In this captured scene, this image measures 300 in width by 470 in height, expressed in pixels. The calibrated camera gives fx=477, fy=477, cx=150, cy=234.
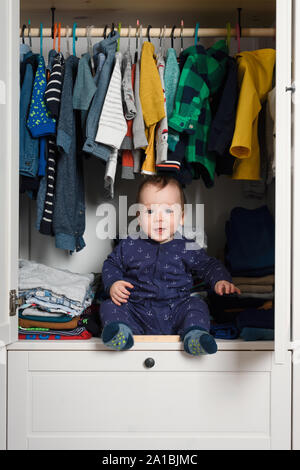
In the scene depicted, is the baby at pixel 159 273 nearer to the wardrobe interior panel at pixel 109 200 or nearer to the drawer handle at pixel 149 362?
the drawer handle at pixel 149 362

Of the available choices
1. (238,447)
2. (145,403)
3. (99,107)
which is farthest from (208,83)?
(238,447)

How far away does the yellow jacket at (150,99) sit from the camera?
1727 millimetres

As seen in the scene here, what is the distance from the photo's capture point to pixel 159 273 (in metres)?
1.79

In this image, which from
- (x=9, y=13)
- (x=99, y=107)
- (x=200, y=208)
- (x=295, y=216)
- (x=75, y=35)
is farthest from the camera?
(x=200, y=208)

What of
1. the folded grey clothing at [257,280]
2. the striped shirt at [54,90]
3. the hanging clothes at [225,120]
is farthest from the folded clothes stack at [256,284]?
the striped shirt at [54,90]

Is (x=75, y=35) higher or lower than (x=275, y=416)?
higher

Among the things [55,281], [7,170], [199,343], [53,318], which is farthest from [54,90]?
[199,343]

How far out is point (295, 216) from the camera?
1338mm

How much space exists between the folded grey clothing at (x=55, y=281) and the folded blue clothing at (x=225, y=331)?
0.48m

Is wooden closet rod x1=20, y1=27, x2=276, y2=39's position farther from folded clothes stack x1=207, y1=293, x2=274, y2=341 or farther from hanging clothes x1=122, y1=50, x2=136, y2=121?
folded clothes stack x1=207, y1=293, x2=274, y2=341

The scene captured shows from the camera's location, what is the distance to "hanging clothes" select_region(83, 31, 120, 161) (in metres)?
1.71

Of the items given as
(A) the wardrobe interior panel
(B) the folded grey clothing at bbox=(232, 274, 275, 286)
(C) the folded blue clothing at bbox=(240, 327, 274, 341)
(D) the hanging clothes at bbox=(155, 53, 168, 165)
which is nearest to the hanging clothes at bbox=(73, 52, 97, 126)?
(D) the hanging clothes at bbox=(155, 53, 168, 165)
